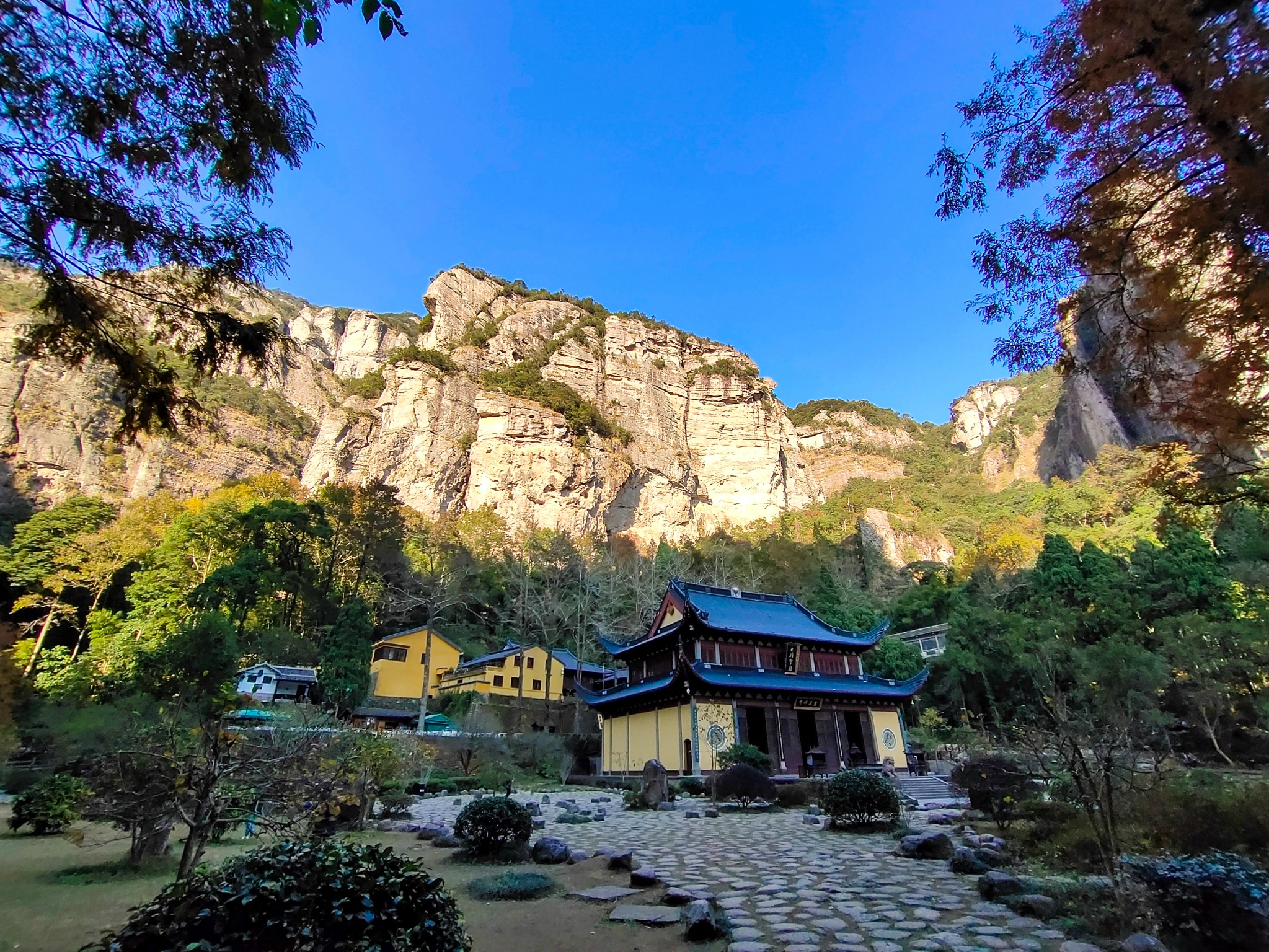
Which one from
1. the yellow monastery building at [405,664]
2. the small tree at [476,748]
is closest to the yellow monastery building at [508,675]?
the yellow monastery building at [405,664]

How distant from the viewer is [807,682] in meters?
20.5

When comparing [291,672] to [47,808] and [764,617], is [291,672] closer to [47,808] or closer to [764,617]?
[47,808]

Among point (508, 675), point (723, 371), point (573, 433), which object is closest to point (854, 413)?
point (723, 371)

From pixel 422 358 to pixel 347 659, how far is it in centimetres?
3612

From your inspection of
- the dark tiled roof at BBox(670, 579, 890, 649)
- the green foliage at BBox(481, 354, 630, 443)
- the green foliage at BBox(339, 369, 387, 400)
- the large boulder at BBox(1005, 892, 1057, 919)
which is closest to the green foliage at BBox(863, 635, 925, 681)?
the dark tiled roof at BBox(670, 579, 890, 649)

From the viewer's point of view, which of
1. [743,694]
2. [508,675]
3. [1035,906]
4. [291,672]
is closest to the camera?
[1035,906]

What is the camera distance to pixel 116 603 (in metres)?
31.0

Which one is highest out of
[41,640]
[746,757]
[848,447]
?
[848,447]

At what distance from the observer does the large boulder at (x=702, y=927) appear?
421 cm

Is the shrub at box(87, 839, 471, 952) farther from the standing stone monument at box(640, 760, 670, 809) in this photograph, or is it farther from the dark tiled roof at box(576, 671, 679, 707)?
the dark tiled roof at box(576, 671, 679, 707)

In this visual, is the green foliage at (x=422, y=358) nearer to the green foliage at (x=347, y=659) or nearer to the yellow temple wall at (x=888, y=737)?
the green foliage at (x=347, y=659)

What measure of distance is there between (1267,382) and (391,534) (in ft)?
118

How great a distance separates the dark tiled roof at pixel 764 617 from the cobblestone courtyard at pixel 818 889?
10570 mm

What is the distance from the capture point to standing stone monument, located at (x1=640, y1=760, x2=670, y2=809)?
1359 cm
